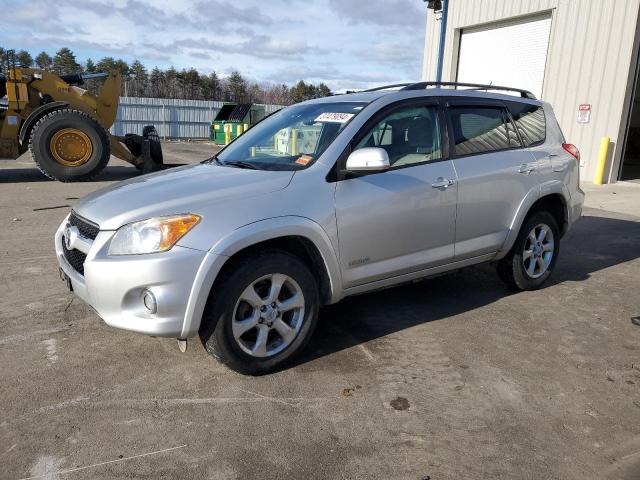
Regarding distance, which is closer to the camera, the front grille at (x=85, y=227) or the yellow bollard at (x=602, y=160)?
the front grille at (x=85, y=227)

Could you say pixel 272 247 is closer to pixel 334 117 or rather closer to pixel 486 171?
pixel 334 117

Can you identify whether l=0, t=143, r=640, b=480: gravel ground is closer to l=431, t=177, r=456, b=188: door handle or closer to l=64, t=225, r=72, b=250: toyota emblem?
l=64, t=225, r=72, b=250: toyota emblem

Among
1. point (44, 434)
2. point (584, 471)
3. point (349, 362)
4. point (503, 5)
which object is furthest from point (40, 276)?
point (503, 5)

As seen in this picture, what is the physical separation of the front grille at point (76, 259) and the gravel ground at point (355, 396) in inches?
24.7

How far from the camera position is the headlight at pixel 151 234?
293 cm

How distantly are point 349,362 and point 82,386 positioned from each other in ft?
5.36

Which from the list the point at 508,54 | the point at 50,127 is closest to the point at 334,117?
the point at 50,127

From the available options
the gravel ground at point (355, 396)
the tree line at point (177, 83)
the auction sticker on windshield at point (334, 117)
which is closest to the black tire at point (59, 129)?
the gravel ground at point (355, 396)

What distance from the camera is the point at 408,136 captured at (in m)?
3.98

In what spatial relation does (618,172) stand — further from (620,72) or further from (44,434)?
(44,434)

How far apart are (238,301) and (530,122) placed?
3.31 m

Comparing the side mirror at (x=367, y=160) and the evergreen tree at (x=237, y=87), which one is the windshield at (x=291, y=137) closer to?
the side mirror at (x=367, y=160)

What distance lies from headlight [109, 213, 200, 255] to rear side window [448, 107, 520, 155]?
2258 mm

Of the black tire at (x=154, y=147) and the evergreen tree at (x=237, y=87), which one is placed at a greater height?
the evergreen tree at (x=237, y=87)
